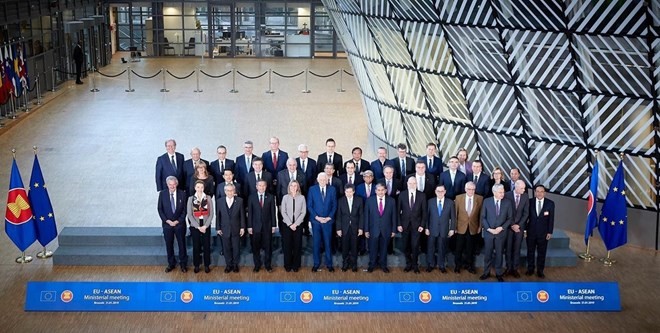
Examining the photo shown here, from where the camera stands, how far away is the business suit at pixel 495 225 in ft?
49.1

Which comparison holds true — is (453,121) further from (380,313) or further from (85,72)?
(85,72)

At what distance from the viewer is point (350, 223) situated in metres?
15.4

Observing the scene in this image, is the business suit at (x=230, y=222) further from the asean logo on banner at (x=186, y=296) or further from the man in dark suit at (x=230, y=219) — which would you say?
the asean logo on banner at (x=186, y=296)

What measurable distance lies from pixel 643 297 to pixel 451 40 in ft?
23.3

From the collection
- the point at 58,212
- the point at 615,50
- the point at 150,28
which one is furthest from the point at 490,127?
the point at 150,28

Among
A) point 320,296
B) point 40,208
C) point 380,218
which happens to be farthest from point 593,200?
point 40,208

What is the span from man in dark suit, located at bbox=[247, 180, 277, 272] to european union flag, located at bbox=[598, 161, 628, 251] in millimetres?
6283

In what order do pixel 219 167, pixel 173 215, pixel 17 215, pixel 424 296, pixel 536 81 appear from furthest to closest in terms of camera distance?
pixel 536 81, pixel 219 167, pixel 17 215, pixel 173 215, pixel 424 296

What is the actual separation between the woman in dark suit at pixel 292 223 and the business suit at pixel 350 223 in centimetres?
66

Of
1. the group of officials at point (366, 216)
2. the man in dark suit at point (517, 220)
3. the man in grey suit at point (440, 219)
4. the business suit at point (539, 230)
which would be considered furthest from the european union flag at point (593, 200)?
the man in grey suit at point (440, 219)

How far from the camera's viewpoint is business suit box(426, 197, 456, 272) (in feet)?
50.0

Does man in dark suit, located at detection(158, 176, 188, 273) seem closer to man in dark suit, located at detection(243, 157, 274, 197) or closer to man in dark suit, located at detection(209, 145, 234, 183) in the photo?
man in dark suit, located at detection(243, 157, 274, 197)

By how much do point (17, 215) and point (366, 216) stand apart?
637 centimetres

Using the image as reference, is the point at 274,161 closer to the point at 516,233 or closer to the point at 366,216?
the point at 366,216
